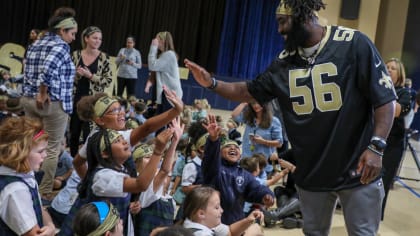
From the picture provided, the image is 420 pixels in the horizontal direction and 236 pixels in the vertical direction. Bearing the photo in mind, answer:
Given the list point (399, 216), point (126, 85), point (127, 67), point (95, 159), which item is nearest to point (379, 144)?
point (95, 159)

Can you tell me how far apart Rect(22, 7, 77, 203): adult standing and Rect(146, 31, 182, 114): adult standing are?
203 centimetres

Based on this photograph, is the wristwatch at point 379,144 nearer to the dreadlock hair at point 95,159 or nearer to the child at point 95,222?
the child at point 95,222

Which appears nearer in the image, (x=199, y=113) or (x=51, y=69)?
(x=51, y=69)

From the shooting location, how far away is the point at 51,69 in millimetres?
3812

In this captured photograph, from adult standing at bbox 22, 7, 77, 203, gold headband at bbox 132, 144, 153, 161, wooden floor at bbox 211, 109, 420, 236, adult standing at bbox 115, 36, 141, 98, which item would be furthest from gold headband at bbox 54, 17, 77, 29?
adult standing at bbox 115, 36, 141, 98

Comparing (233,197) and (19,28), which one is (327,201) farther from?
(19,28)

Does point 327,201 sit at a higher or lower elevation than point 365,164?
lower

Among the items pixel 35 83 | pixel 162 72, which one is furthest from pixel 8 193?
pixel 162 72

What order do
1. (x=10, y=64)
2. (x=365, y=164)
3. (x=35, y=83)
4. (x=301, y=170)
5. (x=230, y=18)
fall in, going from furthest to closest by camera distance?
(x=230, y=18), (x=10, y=64), (x=35, y=83), (x=301, y=170), (x=365, y=164)

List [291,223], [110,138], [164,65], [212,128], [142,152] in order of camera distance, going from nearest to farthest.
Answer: [110,138]
[212,128]
[142,152]
[291,223]
[164,65]

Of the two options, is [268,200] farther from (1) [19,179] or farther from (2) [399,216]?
(2) [399,216]

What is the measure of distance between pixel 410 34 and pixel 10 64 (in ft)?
29.4

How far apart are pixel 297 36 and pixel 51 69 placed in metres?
2.23

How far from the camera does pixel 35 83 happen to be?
3.88 m
